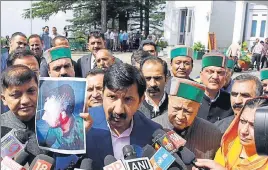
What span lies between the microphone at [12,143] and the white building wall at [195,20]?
17.0 metres

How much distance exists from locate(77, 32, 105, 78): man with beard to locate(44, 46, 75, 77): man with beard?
3.54 ft

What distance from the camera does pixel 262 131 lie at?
123 centimetres

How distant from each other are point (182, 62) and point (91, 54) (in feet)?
4.88

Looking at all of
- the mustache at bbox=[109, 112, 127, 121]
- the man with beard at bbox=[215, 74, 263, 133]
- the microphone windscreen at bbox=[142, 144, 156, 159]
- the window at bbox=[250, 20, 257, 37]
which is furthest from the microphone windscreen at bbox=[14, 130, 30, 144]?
the window at bbox=[250, 20, 257, 37]

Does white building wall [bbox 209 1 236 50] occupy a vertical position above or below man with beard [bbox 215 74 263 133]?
above

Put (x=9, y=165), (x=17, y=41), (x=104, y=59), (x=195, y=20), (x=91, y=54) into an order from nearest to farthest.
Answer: (x=9, y=165), (x=104, y=59), (x=91, y=54), (x=17, y=41), (x=195, y=20)

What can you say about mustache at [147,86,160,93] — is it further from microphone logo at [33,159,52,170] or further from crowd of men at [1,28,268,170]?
microphone logo at [33,159,52,170]

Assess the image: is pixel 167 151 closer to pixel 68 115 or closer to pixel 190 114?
pixel 68 115

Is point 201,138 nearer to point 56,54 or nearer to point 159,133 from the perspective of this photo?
point 159,133

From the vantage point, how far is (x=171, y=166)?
5.55 feet

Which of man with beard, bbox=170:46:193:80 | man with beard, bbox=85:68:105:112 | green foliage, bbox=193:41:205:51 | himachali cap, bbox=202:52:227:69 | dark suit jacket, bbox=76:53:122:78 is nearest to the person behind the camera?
man with beard, bbox=85:68:105:112

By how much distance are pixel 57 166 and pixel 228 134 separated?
96 cm

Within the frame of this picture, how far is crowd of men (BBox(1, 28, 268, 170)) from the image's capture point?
191 centimetres

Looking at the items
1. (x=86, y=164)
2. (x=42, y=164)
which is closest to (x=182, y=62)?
(x=86, y=164)
